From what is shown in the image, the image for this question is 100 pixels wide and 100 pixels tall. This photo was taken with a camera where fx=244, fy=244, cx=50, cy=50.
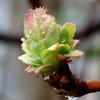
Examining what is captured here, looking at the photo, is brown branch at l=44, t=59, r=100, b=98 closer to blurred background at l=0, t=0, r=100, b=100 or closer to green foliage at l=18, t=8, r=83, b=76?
green foliage at l=18, t=8, r=83, b=76

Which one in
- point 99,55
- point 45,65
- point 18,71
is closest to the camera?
point 45,65

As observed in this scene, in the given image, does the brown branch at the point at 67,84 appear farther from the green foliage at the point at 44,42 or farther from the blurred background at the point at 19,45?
the blurred background at the point at 19,45

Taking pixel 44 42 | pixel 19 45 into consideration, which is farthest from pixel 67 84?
pixel 19 45

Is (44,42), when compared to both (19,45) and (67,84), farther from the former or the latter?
(19,45)

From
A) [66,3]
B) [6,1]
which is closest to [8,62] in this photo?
[6,1]

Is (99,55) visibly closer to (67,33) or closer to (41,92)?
(41,92)

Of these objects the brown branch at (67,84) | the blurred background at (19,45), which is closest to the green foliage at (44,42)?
the brown branch at (67,84)

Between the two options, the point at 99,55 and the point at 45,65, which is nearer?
the point at 45,65
